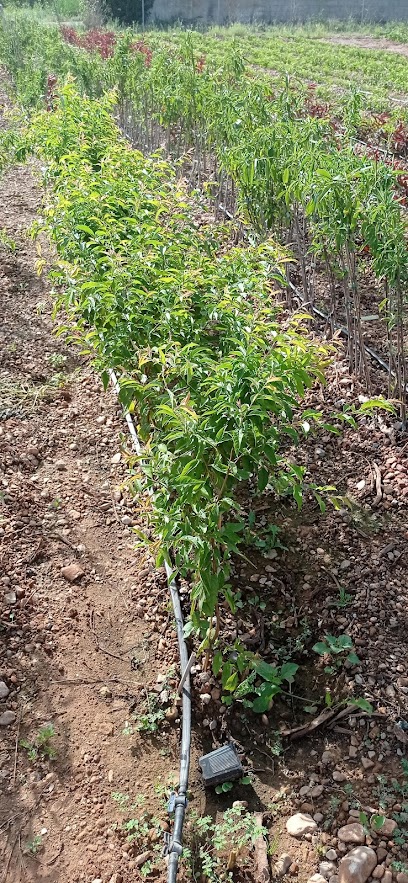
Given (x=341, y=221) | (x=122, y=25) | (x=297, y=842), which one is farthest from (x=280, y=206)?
(x=122, y=25)

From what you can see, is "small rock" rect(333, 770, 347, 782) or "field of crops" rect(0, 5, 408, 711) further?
"small rock" rect(333, 770, 347, 782)

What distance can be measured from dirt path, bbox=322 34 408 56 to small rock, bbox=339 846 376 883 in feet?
58.9

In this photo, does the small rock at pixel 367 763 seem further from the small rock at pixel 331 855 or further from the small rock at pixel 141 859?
the small rock at pixel 141 859

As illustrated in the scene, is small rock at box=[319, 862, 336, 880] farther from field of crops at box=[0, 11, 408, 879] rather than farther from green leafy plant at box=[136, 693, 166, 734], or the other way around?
green leafy plant at box=[136, 693, 166, 734]

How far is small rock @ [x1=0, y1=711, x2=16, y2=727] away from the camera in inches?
94.6

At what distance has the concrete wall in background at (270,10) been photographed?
2238 cm

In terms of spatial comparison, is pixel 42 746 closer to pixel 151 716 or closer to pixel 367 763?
pixel 151 716

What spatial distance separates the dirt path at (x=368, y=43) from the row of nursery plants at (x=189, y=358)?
52.2 ft

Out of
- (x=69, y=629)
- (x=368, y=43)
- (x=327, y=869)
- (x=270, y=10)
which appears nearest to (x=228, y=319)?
(x=69, y=629)

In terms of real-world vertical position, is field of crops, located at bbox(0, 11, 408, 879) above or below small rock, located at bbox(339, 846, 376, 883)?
above

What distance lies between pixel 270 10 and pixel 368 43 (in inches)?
268

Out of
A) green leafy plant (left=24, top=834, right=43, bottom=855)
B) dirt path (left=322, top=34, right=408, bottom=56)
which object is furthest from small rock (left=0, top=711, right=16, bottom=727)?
dirt path (left=322, top=34, right=408, bottom=56)

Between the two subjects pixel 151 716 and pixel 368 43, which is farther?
pixel 368 43

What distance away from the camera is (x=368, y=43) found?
18.3 meters
